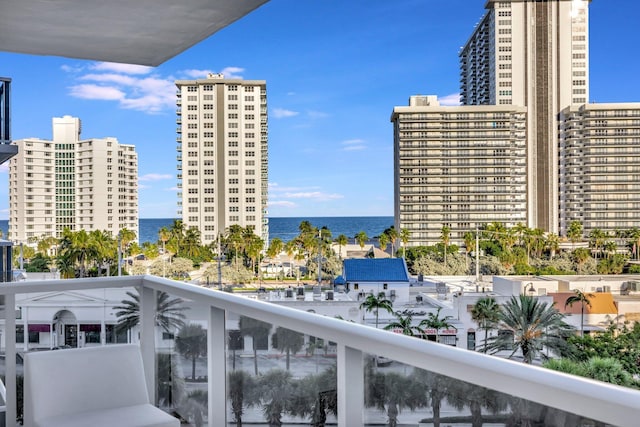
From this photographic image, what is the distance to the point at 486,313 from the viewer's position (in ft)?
101

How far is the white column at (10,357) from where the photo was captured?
314cm

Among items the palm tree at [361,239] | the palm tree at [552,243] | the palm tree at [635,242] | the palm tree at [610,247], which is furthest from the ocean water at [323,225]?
the palm tree at [635,242]

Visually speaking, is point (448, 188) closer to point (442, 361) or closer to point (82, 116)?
point (82, 116)

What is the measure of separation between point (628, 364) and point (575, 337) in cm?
286

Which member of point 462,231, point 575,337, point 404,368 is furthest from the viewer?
point 462,231

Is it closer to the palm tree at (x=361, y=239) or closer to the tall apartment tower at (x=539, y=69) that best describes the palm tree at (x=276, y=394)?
the palm tree at (x=361, y=239)

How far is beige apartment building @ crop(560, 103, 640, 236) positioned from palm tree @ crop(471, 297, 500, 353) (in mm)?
26016

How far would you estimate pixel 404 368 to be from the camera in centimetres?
153

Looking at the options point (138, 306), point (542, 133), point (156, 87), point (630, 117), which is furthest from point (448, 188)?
point (138, 306)

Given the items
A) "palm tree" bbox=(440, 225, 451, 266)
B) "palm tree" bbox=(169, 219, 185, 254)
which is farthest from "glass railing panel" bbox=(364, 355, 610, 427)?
"palm tree" bbox=(440, 225, 451, 266)

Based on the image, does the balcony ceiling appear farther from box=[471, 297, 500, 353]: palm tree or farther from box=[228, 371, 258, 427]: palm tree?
box=[471, 297, 500, 353]: palm tree

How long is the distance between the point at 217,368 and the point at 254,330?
379mm

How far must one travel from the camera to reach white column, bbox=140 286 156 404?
10.8 feet

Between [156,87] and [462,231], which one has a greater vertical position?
[156,87]
